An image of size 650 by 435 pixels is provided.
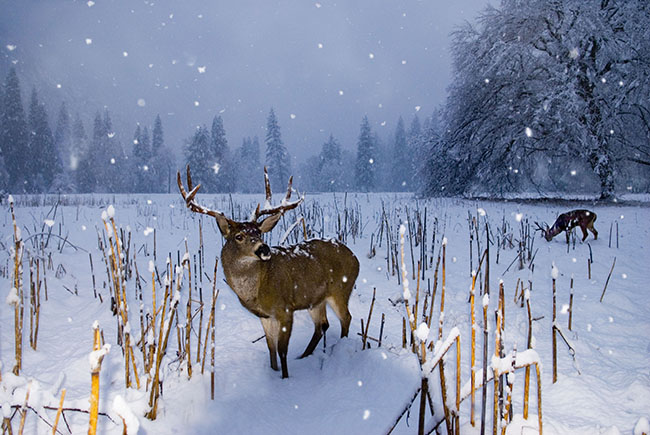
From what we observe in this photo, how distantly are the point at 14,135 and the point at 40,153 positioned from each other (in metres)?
3.04

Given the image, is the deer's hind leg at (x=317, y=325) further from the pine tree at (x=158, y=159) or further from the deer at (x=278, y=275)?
the pine tree at (x=158, y=159)

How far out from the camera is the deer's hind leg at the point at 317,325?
3.69 meters

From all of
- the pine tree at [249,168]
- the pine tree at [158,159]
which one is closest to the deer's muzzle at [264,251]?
the pine tree at [249,168]

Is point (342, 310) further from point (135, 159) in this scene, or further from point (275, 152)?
point (135, 159)

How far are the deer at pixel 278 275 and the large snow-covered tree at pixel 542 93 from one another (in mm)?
14529

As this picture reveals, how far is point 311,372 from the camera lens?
3363mm

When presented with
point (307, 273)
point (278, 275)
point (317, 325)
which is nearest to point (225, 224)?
point (278, 275)

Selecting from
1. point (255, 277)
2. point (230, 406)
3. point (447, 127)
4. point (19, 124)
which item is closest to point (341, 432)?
point (230, 406)

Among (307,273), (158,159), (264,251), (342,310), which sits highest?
(158,159)

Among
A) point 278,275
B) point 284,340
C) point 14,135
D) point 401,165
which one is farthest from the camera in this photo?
point 401,165

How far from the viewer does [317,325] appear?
12.8 feet

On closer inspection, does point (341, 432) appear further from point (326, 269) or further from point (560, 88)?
point (560, 88)

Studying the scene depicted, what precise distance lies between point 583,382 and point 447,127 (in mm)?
18807

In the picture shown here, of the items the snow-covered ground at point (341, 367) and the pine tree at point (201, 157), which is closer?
the snow-covered ground at point (341, 367)
